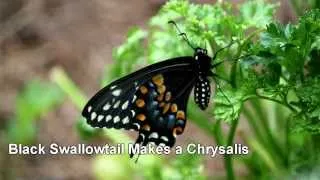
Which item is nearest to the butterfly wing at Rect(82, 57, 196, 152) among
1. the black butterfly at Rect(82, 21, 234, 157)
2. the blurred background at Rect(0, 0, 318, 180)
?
the black butterfly at Rect(82, 21, 234, 157)

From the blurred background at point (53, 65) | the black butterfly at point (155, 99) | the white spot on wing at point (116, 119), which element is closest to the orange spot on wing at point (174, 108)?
the black butterfly at point (155, 99)

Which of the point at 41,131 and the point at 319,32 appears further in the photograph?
the point at 41,131

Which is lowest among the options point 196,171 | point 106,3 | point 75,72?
point 196,171

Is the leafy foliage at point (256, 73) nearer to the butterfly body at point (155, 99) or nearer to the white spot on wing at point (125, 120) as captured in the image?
the butterfly body at point (155, 99)

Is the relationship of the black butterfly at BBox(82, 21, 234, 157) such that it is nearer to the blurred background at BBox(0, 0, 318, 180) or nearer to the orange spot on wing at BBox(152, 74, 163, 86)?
the orange spot on wing at BBox(152, 74, 163, 86)

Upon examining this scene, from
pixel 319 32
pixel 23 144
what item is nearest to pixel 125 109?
pixel 319 32

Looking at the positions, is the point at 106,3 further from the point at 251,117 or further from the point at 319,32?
the point at 319,32

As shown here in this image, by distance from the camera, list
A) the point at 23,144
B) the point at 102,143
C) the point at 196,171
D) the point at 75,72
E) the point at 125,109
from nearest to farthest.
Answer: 1. the point at 125,109
2. the point at 196,171
3. the point at 23,144
4. the point at 102,143
5. the point at 75,72
